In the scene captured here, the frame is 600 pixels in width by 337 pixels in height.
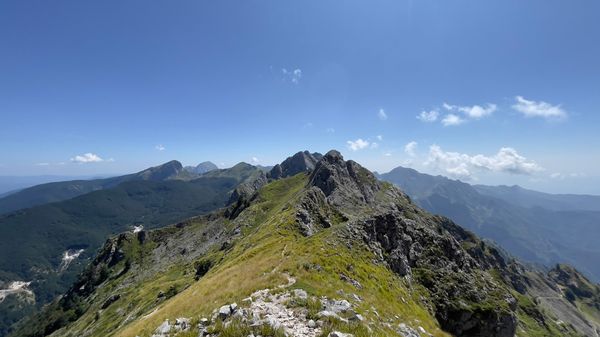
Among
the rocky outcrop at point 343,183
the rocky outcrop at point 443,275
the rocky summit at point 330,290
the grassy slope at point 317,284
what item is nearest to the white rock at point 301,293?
the rocky summit at point 330,290

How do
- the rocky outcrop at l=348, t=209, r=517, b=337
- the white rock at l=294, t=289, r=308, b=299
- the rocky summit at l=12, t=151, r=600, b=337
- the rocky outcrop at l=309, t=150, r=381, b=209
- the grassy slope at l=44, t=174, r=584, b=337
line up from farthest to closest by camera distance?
the rocky outcrop at l=309, t=150, r=381, b=209 → the rocky outcrop at l=348, t=209, r=517, b=337 → the grassy slope at l=44, t=174, r=584, b=337 → the white rock at l=294, t=289, r=308, b=299 → the rocky summit at l=12, t=151, r=600, b=337

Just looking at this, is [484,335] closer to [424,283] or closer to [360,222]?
[424,283]

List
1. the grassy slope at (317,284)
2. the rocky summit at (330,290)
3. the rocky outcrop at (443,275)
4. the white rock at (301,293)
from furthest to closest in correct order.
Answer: the rocky outcrop at (443,275), the grassy slope at (317,284), the white rock at (301,293), the rocky summit at (330,290)

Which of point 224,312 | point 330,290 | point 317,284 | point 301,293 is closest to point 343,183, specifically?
point 317,284

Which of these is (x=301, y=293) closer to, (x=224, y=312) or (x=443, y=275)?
(x=224, y=312)

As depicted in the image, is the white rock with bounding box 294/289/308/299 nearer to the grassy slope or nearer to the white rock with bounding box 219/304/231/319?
the grassy slope

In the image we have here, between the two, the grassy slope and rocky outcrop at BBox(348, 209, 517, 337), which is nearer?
the grassy slope

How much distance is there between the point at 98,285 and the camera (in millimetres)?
172250

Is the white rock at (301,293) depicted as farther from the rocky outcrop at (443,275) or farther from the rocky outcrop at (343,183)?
the rocky outcrop at (343,183)

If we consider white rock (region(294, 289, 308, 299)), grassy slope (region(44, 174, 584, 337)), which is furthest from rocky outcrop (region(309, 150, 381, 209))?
white rock (region(294, 289, 308, 299))

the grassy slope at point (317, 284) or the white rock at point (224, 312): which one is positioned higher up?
the white rock at point (224, 312)

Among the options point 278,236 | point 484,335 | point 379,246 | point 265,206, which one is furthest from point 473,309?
point 265,206

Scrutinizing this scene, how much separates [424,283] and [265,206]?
103482 millimetres

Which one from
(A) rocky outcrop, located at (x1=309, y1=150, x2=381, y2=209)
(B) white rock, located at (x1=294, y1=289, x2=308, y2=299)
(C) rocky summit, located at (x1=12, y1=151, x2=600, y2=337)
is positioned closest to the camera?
(C) rocky summit, located at (x1=12, y1=151, x2=600, y2=337)
